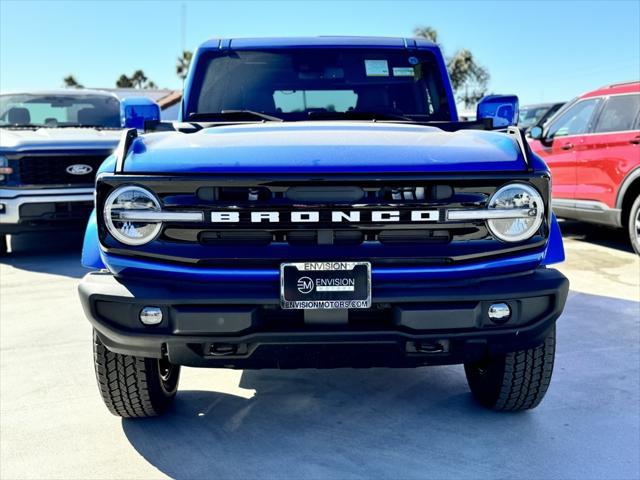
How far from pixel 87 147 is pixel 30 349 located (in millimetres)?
3427

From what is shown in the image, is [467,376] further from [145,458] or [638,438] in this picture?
[145,458]

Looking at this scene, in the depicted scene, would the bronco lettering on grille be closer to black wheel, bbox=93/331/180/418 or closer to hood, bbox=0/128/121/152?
black wheel, bbox=93/331/180/418

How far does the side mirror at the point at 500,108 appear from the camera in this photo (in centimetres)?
383

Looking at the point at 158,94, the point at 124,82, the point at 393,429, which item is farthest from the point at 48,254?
the point at 124,82

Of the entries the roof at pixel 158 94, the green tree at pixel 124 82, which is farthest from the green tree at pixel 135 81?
the roof at pixel 158 94

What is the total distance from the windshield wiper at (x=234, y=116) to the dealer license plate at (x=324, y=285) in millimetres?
1368

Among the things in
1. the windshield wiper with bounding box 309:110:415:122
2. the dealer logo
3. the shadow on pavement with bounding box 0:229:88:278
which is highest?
the windshield wiper with bounding box 309:110:415:122

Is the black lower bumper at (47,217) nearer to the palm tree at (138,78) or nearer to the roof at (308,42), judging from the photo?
the roof at (308,42)

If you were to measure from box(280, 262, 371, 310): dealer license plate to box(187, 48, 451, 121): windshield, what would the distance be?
164cm

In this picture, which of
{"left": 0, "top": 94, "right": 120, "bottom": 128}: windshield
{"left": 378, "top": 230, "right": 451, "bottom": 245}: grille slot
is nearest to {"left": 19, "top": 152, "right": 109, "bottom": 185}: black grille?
{"left": 0, "top": 94, "right": 120, "bottom": 128}: windshield

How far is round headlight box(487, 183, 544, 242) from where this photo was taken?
8.24 ft

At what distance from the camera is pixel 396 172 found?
2.45m

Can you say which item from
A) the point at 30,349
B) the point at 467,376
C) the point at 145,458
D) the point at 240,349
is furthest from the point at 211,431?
the point at 30,349

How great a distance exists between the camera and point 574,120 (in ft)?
25.7
